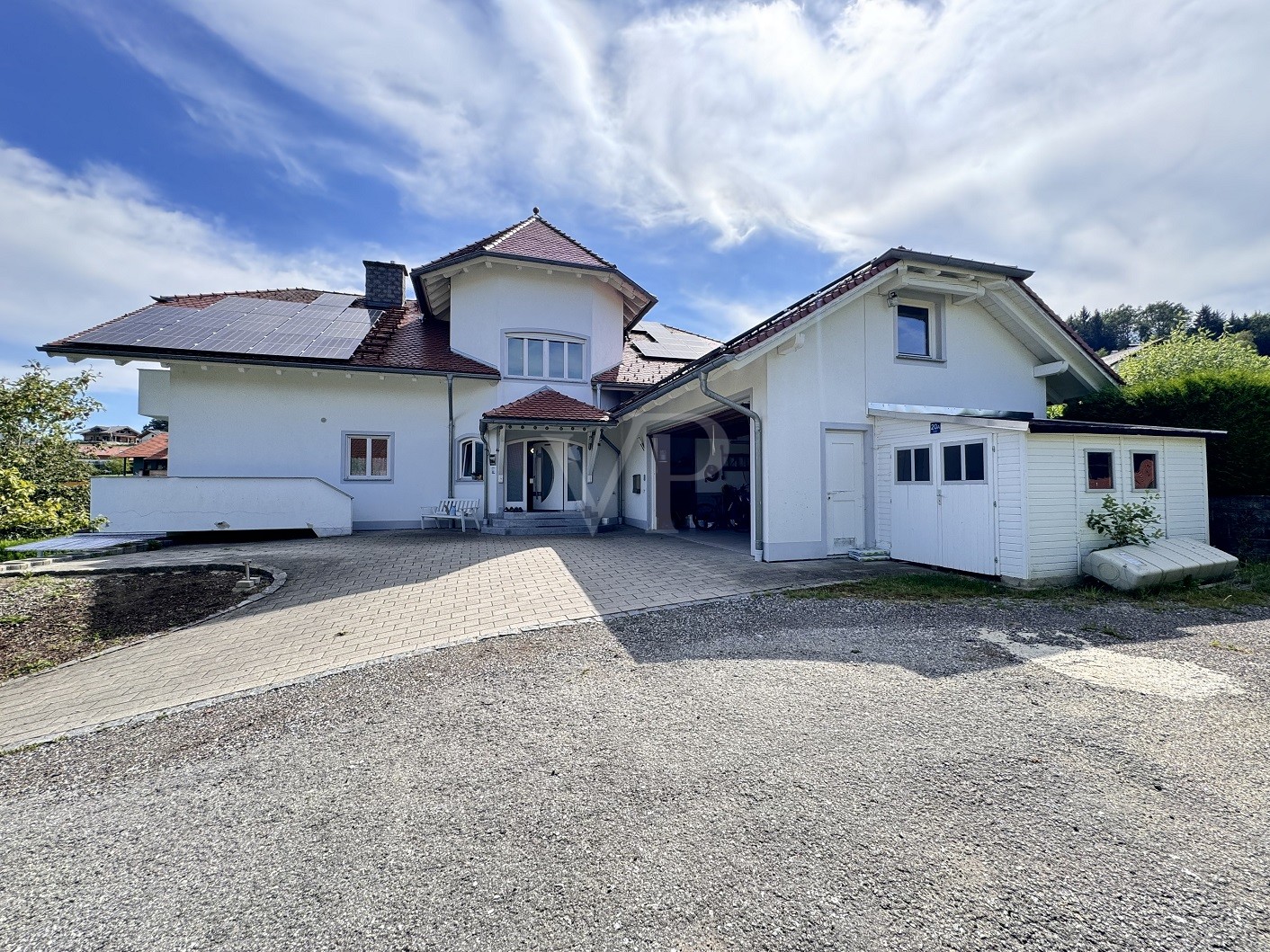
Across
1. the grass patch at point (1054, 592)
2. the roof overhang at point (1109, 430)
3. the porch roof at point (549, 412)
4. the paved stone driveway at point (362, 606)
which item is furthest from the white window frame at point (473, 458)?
the roof overhang at point (1109, 430)

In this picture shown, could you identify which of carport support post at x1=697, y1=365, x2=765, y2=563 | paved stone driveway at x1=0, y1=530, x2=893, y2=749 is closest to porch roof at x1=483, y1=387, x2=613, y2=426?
paved stone driveway at x1=0, y1=530, x2=893, y2=749

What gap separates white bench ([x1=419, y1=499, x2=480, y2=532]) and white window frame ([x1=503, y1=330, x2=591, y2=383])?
3.77 m

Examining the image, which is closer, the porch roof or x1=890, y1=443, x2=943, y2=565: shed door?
x1=890, y1=443, x2=943, y2=565: shed door

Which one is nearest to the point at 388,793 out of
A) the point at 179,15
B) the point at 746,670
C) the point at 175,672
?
the point at 746,670

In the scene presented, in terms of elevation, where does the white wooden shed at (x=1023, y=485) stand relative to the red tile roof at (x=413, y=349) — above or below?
below

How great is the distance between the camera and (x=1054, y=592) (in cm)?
715

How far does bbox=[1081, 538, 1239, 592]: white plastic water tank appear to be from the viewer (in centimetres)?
709

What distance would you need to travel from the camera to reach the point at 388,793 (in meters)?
2.85

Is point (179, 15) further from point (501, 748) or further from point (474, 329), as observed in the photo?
point (501, 748)

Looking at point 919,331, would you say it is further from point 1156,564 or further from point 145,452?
point 145,452

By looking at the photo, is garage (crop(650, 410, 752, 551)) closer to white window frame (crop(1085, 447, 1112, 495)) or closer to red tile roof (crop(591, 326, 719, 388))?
red tile roof (crop(591, 326, 719, 388))

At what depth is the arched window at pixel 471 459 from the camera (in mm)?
14867

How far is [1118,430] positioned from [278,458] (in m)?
17.3

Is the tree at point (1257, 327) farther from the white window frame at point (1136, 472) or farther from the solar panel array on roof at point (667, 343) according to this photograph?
the white window frame at point (1136, 472)
